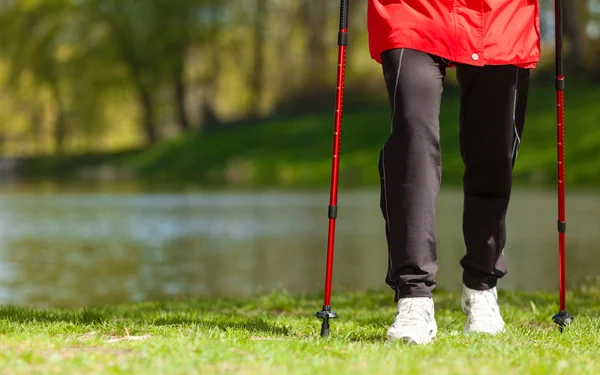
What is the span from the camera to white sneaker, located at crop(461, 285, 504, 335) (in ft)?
16.6

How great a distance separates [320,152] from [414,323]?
31.1 m

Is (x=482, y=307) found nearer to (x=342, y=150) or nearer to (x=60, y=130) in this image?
(x=342, y=150)

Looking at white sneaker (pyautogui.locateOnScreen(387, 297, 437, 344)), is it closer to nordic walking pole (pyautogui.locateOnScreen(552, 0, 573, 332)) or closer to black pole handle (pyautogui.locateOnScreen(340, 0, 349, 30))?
nordic walking pole (pyautogui.locateOnScreen(552, 0, 573, 332))

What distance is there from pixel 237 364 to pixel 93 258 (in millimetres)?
10360

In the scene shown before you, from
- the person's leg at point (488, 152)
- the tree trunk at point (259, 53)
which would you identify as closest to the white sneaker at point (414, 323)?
the person's leg at point (488, 152)

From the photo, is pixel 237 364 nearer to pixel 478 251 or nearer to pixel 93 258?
pixel 478 251

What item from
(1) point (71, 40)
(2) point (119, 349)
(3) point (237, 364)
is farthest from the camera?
(1) point (71, 40)

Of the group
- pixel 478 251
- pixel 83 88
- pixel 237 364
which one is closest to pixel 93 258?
pixel 478 251

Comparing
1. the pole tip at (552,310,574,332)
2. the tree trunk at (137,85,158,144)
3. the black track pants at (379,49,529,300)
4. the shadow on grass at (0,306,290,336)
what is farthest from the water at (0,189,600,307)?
the tree trunk at (137,85,158,144)

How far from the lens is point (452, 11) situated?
475 cm

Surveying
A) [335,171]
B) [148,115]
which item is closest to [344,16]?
[335,171]

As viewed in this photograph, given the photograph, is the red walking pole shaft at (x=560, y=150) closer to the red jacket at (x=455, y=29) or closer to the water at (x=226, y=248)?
the red jacket at (x=455, y=29)

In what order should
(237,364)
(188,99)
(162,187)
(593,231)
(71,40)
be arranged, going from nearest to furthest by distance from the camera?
(237,364) → (593,231) → (162,187) → (71,40) → (188,99)

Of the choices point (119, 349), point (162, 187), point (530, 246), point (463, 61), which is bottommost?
point (162, 187)
